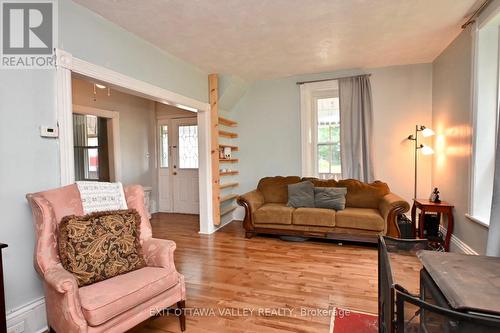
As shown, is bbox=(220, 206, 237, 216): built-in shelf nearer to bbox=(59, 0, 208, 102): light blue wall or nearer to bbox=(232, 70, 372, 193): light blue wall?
bbox=(232, 70, 372, 193): light blue wall

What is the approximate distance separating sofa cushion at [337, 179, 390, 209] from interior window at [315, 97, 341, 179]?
1.78ft

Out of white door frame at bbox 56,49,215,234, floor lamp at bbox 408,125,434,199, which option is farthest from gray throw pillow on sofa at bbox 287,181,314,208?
white door frame at bbox 56,49,215,234

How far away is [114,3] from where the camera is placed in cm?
228

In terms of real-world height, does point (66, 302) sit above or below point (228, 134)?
below

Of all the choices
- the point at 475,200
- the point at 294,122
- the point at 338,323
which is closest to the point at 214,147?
the point at 294,122

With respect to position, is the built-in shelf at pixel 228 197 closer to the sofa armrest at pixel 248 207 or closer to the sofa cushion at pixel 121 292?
the sofa armrest at pixel 248 207

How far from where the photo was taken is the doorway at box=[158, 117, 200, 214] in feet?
18.8

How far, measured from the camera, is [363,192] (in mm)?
4016

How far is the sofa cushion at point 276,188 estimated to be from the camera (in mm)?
4469

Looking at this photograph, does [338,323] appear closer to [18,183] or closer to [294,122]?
[18,183]

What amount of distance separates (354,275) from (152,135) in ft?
16.0

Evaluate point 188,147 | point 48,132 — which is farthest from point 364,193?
point 48,132

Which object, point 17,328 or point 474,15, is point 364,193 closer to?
point 474,15

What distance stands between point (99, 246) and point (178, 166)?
4.17m
